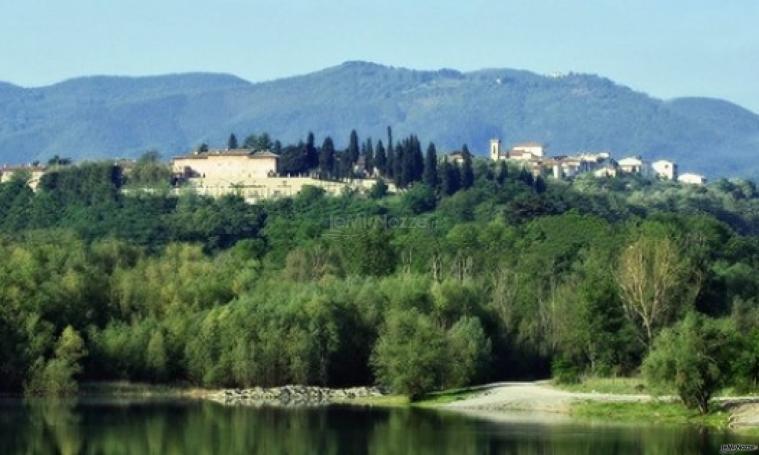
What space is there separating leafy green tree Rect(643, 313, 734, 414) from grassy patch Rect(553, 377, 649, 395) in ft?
18.0

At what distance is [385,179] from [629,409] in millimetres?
68870

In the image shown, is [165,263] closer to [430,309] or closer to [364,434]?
[430,309]

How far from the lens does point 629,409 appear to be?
1948 inches

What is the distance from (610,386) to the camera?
5506 centimetres

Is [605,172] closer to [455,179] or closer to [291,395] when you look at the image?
[455,179]

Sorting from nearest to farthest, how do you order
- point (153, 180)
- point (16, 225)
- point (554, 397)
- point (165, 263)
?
point (554, 397) → point (165, 263) → point (16, 225) → point (153, 180)

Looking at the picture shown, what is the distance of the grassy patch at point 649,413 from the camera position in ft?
153

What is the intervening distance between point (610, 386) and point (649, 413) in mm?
6660

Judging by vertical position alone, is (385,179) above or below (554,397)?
above

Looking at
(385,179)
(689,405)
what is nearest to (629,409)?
(689,405)

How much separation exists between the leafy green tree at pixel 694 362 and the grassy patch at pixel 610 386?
18.0 ft

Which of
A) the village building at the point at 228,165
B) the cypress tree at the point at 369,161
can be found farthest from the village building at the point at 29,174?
the cypress tree at the point at 369,161

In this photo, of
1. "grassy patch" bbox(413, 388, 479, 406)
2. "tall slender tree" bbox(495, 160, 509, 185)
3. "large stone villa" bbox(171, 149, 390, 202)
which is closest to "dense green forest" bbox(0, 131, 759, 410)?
"grassy patch" bbox(413, 388, 479, 406)

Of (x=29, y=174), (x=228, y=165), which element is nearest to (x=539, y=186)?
(x=228, y=165)
